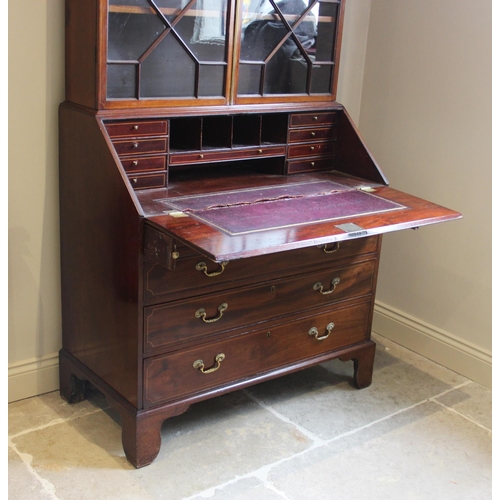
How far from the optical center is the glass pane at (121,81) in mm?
2318

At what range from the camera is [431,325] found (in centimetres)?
329

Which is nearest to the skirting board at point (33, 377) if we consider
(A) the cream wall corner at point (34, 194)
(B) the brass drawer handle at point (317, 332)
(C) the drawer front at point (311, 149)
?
(A) the cream wall corner at point (34, 194)

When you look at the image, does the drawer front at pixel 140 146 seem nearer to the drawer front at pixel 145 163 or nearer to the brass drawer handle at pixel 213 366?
the drawer front at pixel 145 163

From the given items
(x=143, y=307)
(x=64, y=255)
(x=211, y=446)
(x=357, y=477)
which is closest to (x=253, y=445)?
(x=211, y=446)

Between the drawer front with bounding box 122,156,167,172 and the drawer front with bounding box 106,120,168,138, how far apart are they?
0.08 m

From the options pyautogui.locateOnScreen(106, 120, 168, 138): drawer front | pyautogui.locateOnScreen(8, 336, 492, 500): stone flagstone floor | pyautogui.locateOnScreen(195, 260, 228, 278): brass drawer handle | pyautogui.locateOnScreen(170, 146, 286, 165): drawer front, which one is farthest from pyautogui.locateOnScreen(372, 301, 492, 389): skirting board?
pyautogui.locateOnScreen(106, 120, 168, 138): drawer front

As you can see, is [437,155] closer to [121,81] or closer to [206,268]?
[206,268]

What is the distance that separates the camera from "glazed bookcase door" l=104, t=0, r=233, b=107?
2.30 metres

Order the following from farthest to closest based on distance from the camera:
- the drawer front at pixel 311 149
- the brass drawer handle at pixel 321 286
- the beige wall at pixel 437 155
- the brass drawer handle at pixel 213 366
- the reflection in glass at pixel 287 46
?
the beige wall at pixel 437 155, the drawer front at pixel 311 149, the brass drawer handle at pixel 321 286, the reflection in glass at pixel 287 46, the brass drawer handle at pixel 213 366

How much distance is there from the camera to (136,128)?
238 cm

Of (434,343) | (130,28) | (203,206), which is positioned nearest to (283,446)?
(203,206)

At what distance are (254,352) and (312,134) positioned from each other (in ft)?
2.86

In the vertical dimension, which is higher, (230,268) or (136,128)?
(136,128)

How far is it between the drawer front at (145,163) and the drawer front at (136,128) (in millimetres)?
81
